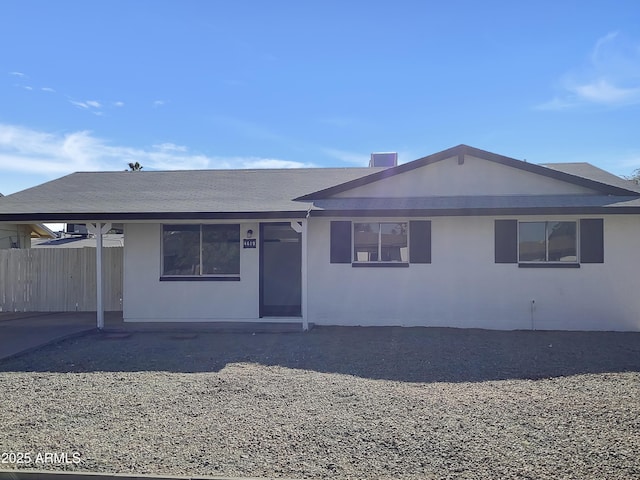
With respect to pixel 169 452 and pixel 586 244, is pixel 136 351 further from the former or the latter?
pixel 586 244

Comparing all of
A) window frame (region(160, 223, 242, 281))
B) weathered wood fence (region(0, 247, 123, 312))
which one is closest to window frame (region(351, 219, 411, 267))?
window frame (region(160, 223, 242, 281))

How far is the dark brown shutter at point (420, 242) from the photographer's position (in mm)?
11000

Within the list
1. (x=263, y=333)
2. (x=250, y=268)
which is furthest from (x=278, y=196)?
(x=263, y=333)

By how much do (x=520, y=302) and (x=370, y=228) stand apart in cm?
377

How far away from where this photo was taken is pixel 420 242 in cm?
1101

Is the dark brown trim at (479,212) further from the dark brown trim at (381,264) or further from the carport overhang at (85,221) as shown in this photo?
the carport overhang at (85,221)

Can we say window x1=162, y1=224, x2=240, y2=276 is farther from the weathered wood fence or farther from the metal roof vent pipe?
the metal roof vent pipe

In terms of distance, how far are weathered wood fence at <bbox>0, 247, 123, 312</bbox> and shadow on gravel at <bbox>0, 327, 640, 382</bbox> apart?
4241 millimetres

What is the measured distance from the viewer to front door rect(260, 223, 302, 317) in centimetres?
1172

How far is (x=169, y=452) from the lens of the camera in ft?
14.5

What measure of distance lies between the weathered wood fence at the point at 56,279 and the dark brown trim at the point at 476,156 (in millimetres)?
6562

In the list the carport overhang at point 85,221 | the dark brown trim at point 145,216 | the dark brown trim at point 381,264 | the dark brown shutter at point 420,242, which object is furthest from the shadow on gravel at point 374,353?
the dark brown trim at point 145,216

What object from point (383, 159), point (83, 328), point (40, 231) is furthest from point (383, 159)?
point (40, 231)

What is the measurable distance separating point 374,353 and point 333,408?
2.95 meters
